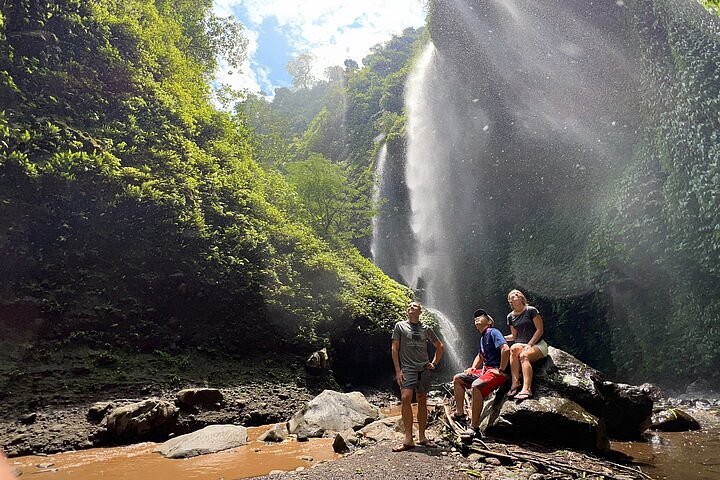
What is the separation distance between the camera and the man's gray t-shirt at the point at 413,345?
5.33 metres

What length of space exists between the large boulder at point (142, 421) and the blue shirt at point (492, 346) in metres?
5.09

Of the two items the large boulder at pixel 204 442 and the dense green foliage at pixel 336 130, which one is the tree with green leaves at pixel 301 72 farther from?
the large boulder at pixel 204 442

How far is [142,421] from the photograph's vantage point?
22.3 ft

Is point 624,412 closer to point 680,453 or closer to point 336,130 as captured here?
point 680,453

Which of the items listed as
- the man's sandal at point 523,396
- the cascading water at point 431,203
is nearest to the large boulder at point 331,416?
the man's sandal at point 523,396

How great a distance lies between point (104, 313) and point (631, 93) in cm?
1647

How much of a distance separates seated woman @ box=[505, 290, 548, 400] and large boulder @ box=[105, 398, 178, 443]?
5322mm

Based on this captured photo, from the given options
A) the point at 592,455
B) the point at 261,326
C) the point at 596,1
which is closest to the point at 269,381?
the point at 261,326

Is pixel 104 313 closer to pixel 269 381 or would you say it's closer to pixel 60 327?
pixel 60 327

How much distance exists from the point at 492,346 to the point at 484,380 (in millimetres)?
493

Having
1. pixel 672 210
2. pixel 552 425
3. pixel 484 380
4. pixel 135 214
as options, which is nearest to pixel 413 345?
pixel 484 380

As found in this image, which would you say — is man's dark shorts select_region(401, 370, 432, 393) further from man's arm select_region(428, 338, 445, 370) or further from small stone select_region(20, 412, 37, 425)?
small stone select_region(20, 412, 37, 425)

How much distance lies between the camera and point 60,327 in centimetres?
773

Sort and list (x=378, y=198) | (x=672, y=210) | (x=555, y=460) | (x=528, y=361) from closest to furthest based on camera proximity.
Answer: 1. (x=555, y=460)
2. (x=528, y=361)
3. (x=672, y=210)
4. (x=378, y=198)
